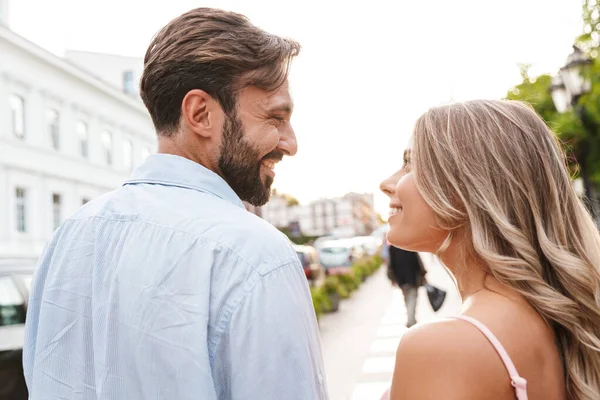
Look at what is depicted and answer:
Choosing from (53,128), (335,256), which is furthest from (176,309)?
(335,256)

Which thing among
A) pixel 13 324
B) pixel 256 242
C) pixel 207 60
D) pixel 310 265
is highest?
pixel 207 60

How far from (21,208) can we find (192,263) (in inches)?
1101

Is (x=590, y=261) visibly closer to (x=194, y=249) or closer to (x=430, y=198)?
(x=430, y=198)

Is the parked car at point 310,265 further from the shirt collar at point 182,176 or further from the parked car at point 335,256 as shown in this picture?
the shirt collar at point 182,176

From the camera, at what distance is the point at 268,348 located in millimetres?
1341

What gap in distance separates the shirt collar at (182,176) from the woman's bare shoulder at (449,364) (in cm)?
52

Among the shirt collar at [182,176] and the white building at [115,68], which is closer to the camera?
the shirt collar at [182,176]

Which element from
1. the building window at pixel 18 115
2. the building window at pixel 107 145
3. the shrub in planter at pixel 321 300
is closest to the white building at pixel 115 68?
the building window at pixel 107 145

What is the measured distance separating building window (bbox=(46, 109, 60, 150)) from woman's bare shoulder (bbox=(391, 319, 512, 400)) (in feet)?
96.9

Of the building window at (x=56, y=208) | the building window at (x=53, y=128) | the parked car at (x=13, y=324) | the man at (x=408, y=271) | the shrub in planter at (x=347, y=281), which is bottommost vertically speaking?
the building window at (x=56, y=208)

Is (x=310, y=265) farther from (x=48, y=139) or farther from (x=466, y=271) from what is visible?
(x=466, y=271)

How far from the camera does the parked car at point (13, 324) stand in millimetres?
4488

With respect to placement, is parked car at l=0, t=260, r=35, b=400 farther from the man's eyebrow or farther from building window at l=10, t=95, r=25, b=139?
building window at l=10, t=95, r=25, b=139

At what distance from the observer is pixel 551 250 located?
1681 mm
